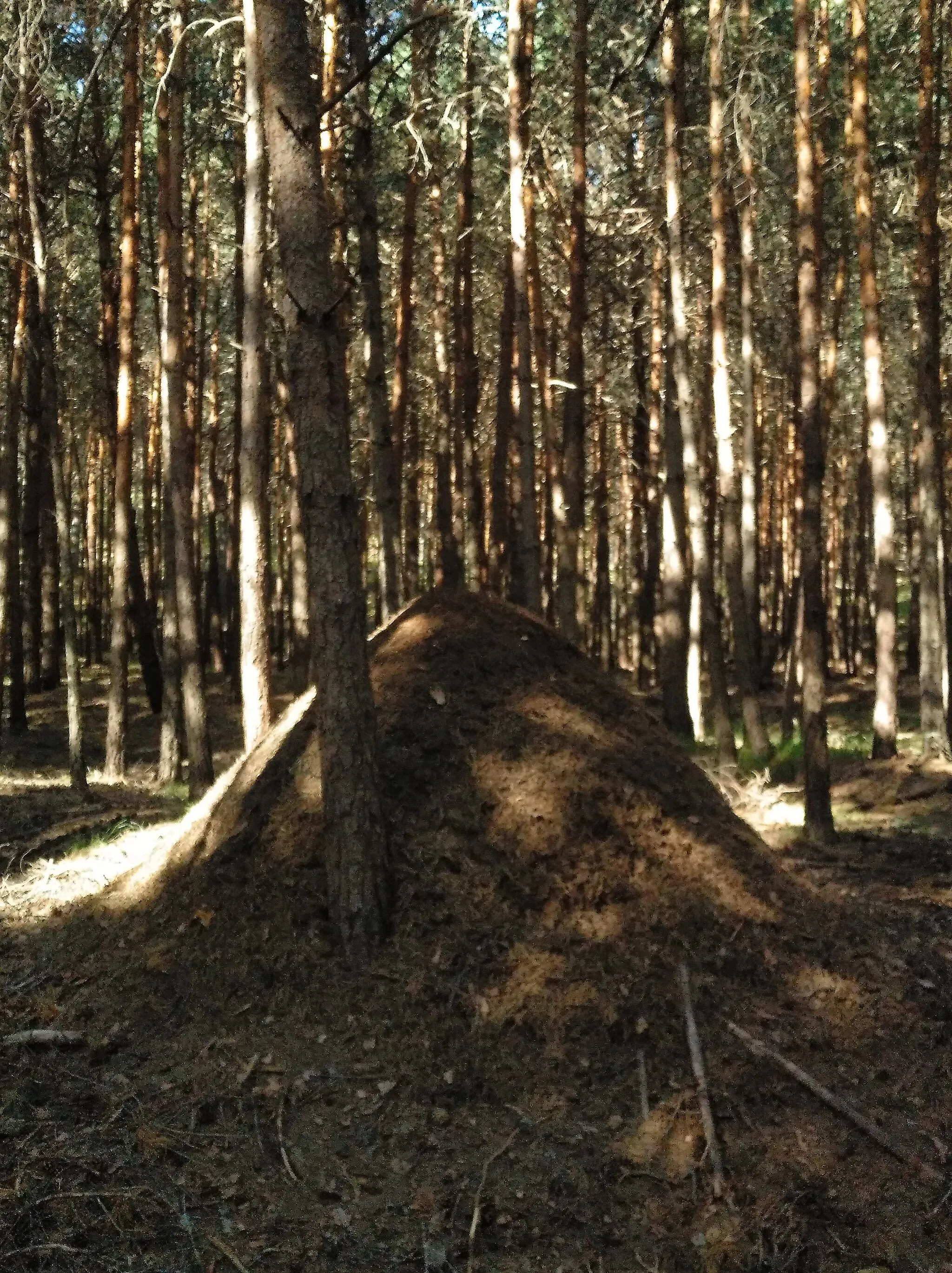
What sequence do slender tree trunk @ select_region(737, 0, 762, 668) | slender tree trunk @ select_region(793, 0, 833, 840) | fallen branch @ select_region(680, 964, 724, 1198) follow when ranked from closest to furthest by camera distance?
fallen branch @ select_region(680, 964, 724, 1198) → slender tree trunk @ select_region(793, 0, 833, 840) → slender tree trunk @ select_region(737, 0, 762, 668)

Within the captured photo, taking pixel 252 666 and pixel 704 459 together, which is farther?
pixel 704 459

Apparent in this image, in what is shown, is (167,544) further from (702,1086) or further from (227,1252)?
(227,1252)

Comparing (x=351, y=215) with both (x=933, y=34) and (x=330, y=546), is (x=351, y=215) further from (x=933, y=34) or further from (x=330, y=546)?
(x=330, y=546)

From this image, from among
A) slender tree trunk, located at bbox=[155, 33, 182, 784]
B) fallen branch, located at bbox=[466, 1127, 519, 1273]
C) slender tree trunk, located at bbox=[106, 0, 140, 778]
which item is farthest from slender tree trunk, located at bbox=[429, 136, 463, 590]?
fallen branch, located at bbox=[466, 1127, 519, 1273]

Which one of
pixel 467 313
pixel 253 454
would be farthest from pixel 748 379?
pixel 253 454

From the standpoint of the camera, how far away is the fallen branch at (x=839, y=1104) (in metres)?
5.20

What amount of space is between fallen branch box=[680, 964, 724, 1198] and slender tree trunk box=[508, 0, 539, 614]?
21.8ft

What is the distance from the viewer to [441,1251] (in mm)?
4559

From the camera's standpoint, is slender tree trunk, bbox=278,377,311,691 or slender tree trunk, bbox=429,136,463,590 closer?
slender tree trunk, bbox=429,136,463,590

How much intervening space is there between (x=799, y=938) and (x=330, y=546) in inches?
119

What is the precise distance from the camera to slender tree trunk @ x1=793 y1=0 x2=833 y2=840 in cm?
1016

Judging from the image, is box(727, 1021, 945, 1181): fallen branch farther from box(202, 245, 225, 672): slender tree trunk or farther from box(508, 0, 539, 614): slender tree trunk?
box(202, 245, 225, 672): slender tree trunk

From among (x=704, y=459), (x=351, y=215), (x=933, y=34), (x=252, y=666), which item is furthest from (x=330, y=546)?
(x=704, y=459)

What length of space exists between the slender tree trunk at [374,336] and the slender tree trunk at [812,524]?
390 centimetres
